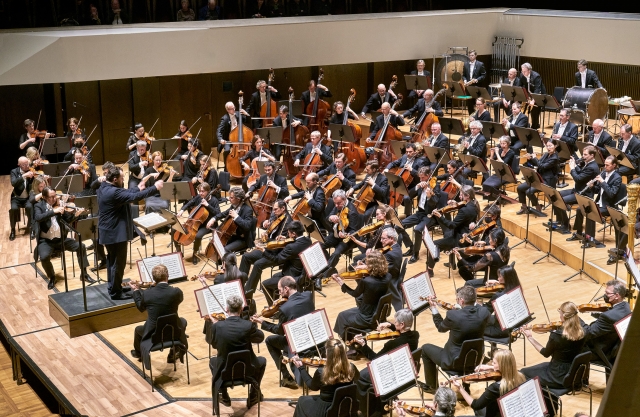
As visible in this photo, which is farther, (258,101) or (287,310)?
(258,101)

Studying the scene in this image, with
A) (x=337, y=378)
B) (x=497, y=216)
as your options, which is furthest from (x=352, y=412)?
(x=497, y=216)

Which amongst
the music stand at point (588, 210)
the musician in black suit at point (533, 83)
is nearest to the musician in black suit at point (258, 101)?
the musician in black suit at point (533, 83)

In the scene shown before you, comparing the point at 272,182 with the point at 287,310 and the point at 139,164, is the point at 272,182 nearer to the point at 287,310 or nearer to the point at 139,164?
the point at 139,164

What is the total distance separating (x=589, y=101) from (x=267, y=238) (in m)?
7.40

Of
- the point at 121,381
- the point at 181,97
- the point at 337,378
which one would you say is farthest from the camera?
the point at 181,97

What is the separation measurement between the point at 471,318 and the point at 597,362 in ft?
3.91

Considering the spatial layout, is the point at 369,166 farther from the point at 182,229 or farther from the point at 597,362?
the point at 597,362

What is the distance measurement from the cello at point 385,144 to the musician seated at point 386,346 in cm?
656

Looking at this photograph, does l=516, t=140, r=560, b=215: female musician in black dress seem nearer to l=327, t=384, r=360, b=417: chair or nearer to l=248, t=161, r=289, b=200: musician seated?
l=248, t=161, r=289, b=200: musician seated

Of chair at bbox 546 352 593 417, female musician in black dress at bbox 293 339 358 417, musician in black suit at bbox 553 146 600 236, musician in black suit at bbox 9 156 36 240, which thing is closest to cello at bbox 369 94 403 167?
musician in black suit at bbox 553 146 600 236

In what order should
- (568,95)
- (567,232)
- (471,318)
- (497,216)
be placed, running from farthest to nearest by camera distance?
1. (568,95)
2. (567,232)
3. (497,216)
4. (471,318)

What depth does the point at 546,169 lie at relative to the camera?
1120 cm

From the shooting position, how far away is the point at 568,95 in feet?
47.2

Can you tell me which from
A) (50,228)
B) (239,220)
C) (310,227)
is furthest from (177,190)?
Answer: (310,227)
